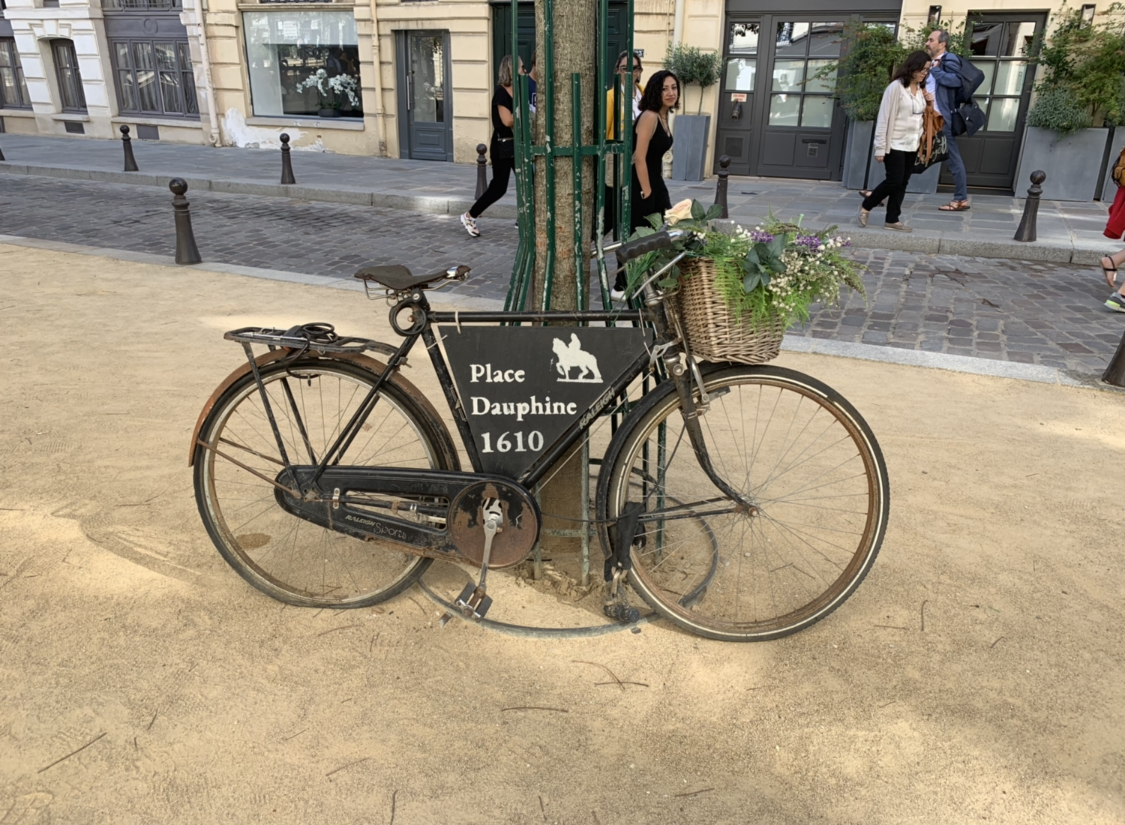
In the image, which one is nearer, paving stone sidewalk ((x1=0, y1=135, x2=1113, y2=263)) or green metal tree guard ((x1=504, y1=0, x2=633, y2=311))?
green metal tree guard ((x1=504, y1=0, x2=633, y2=311))

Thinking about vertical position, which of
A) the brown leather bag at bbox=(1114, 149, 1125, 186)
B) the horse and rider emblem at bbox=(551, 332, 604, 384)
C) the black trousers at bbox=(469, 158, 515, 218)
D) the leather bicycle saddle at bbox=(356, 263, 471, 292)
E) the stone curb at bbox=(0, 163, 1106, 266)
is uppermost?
the leather bicycle saddle at bbox=(356, 263, 471, 292)

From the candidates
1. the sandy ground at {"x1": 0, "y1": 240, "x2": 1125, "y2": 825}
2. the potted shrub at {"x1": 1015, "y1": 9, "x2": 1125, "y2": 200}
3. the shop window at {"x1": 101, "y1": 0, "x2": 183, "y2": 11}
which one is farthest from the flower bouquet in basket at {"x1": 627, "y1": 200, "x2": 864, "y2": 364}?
the shop window at {"x1": 101, "y1": 0, "x2": 183, "y2": 11}

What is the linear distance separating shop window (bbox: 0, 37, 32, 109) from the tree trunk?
77.2 ft

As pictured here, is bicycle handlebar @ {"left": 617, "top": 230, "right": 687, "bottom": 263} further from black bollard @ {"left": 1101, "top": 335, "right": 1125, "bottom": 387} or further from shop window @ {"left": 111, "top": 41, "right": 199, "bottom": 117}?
shop window @ {"left": 111, "top": 41, "right": 199, "bottom": 117}

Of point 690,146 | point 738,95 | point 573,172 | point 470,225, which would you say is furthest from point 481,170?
point 573,172

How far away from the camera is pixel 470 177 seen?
46.9 feet

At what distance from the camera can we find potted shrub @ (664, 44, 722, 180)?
13.4 meters

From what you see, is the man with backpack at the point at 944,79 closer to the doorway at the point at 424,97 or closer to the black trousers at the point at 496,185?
the black trousers at the point at 496,185

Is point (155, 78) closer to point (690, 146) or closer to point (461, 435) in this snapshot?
point (690, 146)

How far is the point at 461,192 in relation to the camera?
41.5ft

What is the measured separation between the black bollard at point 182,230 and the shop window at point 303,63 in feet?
32.1

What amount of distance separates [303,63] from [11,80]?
9773 millimetres

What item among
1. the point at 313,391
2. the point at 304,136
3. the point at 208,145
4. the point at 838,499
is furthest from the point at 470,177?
the point at 838,499

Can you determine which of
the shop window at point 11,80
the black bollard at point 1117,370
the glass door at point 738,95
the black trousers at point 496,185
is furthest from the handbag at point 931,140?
the shop window at point 11,80
